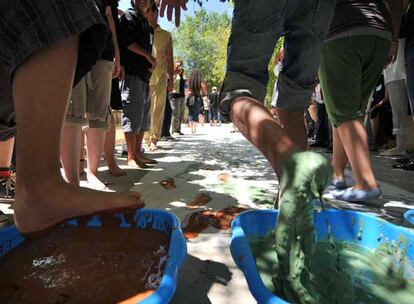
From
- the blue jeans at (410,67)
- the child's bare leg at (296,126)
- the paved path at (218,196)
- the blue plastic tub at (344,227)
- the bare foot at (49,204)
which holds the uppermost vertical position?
the blue jeans at (410,67)

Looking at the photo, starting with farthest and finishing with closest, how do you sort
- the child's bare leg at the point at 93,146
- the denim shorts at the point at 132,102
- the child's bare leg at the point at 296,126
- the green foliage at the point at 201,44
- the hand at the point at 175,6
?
the green foliage at the point at 201,44, the denim shorts at the point at 132,102, the child's bare leg at the point at 93,146, the hand at the point at 175,6, the child's bare leg at the point at 296,126

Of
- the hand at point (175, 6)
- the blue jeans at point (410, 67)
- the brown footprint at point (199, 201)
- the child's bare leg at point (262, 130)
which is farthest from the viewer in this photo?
the blue jeans at point (410, 67)

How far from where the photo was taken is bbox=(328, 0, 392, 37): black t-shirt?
7.33ft

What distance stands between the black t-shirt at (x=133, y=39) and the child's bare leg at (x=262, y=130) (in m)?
2.65

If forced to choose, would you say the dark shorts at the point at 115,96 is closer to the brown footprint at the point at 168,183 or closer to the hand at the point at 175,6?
the brown footprint at the point at 168,183

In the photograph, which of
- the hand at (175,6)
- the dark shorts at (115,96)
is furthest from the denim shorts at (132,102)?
the hand at (175,6)

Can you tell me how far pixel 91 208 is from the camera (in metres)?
1.07

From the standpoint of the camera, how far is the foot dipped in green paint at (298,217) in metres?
0.80

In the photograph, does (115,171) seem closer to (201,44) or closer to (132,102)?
(132,102)

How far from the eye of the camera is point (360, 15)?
224cm

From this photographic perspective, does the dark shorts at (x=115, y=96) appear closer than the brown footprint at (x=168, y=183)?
No

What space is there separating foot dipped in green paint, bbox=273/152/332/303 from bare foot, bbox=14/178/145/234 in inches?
22.5

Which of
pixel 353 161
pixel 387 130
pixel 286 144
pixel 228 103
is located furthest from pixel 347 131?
pixel 387 130

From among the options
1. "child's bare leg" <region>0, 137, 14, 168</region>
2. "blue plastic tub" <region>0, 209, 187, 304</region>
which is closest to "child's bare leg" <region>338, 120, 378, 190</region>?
"blue plastic tub" <region>0, 209, 187, 304</region>
